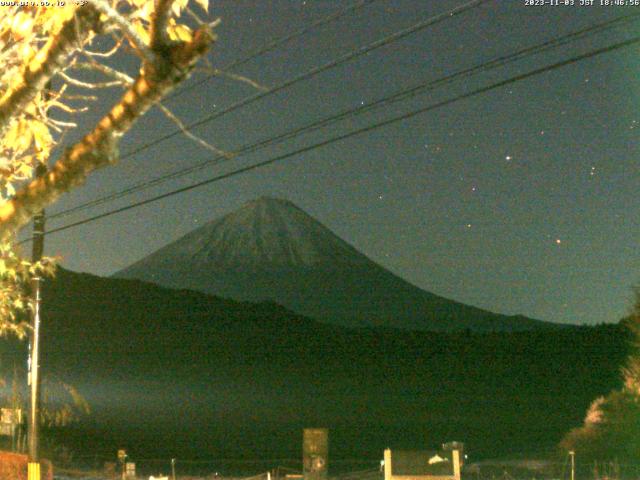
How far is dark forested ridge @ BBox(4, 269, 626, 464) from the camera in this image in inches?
1965

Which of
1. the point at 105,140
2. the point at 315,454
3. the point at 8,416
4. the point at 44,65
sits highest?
the point at 44,65

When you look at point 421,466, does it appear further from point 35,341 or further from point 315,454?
point 35,341

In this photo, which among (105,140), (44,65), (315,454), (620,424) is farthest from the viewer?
(620,424)

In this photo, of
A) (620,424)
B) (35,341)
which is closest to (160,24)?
(35,341)

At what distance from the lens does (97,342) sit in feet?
415

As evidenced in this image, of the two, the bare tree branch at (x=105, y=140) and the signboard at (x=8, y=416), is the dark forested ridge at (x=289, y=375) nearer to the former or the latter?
the signboard at (x=8, y=416)

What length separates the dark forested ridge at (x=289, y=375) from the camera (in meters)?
49.9

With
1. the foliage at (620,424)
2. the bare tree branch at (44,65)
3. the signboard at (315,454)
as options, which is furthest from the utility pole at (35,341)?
the foliage at (620,424)

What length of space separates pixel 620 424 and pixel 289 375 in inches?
3595

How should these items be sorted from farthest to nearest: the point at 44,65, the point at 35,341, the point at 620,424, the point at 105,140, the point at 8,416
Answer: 1. the point at 620,424
2. the point at 8,416
3. the point at 35,341
4. the point at 44,65
5. the point at 105,140

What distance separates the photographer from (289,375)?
11631cm

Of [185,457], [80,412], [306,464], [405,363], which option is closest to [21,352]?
[80,412]

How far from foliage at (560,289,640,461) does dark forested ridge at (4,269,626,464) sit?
9583 millimetres

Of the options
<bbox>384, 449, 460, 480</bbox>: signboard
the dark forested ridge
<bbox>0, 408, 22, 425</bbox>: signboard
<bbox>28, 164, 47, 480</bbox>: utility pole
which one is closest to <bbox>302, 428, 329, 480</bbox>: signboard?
<bbox>384, 449, 460, 480</bbox>: signboard
